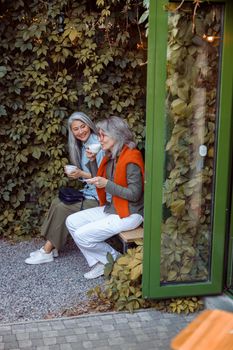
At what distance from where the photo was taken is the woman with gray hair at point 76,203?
4797 millimetres

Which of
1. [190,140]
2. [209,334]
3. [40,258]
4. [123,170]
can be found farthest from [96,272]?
[209,334]

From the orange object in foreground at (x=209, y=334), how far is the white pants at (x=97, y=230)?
7.22ft

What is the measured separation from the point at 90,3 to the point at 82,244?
2.40m

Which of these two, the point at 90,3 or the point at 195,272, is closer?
the point at 195,272

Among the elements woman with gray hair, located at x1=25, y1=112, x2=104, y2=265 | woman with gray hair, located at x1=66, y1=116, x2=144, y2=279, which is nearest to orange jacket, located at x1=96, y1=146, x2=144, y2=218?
woman with gray hair, located at x1=66, y1=116, x2=144, y2=279

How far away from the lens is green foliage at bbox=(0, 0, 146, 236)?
5176 millimetres

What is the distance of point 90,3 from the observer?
17.2 feet

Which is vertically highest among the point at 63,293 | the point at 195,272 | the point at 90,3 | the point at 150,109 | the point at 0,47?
the point at 90,3

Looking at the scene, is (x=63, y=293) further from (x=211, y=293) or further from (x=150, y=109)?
(x=150, y=109)

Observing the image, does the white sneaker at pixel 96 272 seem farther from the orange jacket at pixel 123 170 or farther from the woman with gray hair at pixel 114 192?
the orange jacket at pixel 123 170

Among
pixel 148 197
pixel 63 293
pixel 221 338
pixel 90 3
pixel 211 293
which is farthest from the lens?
pixel 90 3

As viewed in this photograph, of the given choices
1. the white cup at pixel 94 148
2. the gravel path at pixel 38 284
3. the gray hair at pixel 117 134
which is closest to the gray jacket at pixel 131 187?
the gray hair at pixel 117 134

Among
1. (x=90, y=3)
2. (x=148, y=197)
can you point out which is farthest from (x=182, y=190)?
(x=90, y=3)

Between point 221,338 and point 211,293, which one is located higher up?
point 221,338
